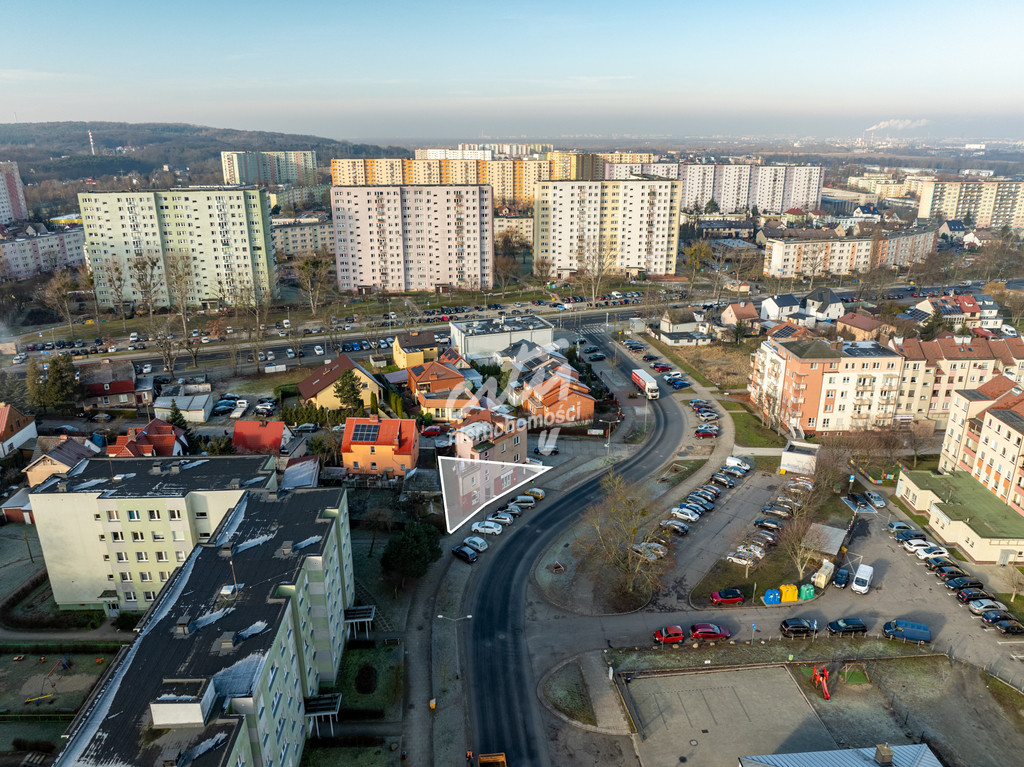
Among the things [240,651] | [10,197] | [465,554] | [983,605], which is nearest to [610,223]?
[465,554]

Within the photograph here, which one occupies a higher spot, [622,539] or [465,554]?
[622,539]

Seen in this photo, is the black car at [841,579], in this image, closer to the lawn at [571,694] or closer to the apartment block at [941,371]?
the lawn at [571,694]

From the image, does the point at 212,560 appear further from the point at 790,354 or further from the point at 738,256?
the point at 738,256

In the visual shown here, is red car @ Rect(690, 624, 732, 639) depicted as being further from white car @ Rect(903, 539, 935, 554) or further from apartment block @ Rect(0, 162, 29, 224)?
apartment block @ Rect(0, 162, 29, 224)

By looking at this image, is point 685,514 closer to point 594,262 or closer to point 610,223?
point 594,262

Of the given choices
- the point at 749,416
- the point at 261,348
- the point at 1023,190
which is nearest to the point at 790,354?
the point at 749,416
